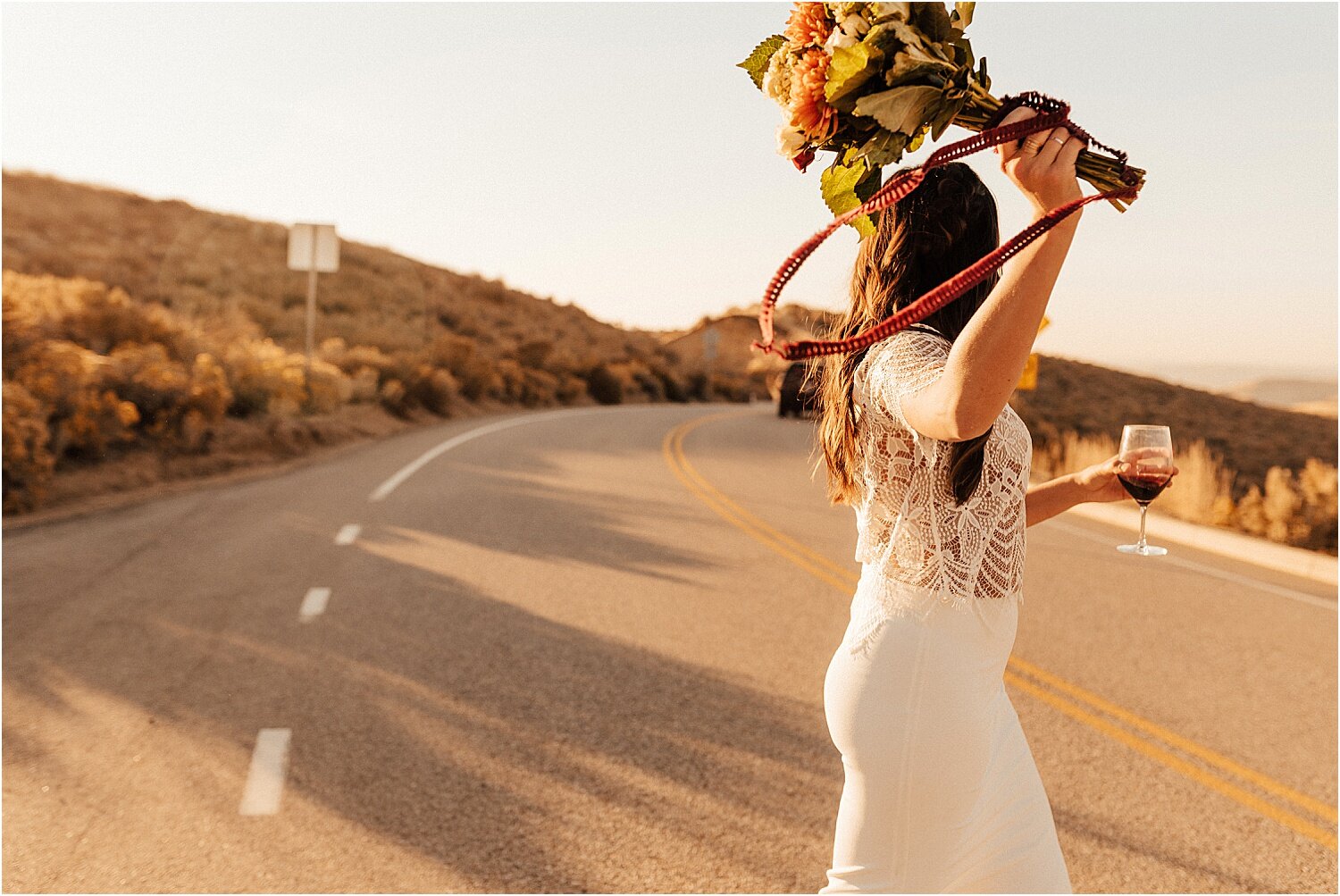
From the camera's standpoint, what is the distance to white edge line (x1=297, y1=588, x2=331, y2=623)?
7.21 metres

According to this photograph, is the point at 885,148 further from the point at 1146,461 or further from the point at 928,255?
the point at 1146,461

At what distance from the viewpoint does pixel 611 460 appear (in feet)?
56.3

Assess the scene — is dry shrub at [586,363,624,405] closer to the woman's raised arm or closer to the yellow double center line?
the yellow double center line

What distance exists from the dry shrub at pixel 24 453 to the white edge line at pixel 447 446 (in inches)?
133

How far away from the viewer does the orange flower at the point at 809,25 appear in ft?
6.19

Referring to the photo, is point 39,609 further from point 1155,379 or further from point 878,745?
point 1155,379

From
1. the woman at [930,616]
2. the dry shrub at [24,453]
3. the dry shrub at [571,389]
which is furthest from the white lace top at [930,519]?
the dry shrub at [571,389]

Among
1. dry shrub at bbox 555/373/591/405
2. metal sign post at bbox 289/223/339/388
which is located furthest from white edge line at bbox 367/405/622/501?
dry shrub at bbox 555/373/591/405

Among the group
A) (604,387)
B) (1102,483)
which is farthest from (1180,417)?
(1102,483)

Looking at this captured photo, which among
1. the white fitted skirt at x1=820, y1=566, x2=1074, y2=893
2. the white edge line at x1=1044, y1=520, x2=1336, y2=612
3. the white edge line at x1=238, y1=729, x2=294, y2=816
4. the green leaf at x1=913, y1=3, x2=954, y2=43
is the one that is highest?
the green leaf at x1=913, y1=3, x2=954, y2=43

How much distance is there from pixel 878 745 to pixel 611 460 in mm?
15076

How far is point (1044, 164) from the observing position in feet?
5.64

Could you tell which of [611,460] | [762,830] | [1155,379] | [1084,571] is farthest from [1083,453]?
[1155,379]

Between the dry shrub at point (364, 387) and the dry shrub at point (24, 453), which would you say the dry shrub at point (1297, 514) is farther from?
the dry shrub at point (364, 387)
